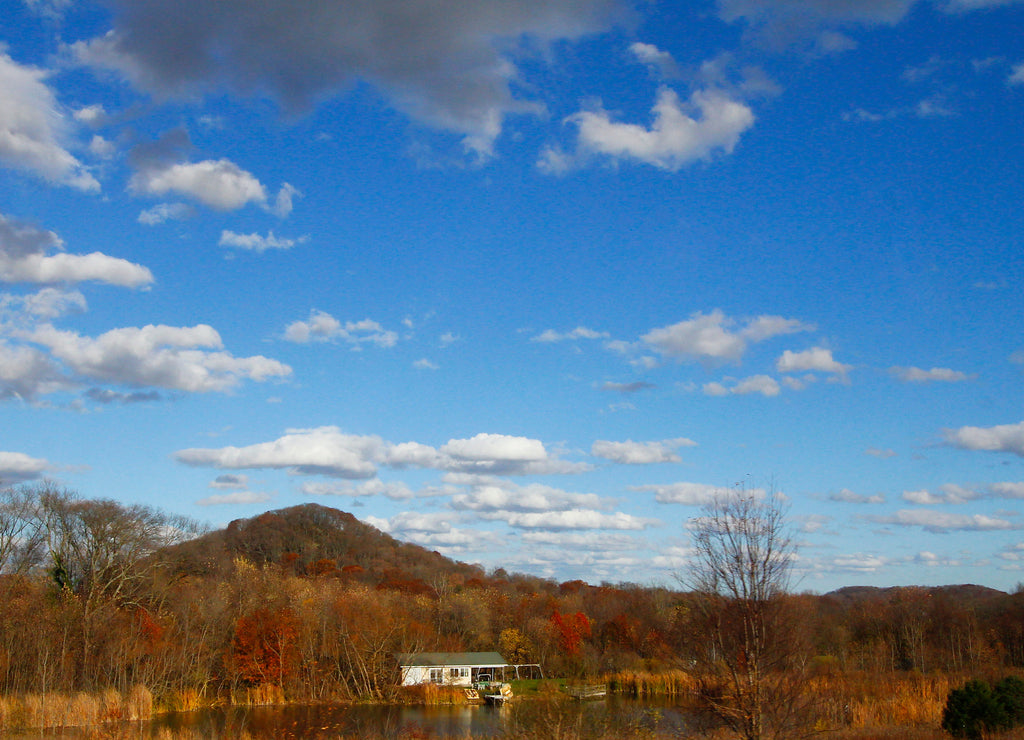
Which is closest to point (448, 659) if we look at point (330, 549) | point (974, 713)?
point (974, 713)

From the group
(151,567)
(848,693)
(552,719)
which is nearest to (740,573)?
(552,719)

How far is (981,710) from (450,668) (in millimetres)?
38928

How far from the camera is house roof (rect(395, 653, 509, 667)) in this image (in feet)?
164

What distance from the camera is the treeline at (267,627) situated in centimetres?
4034

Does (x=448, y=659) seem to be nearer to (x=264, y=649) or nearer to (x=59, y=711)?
(x=264, y=649)

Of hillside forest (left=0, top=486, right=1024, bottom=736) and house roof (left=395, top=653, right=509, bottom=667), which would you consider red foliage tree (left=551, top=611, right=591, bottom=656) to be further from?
house roof (left=395, top=653, right=509, bottom=667)

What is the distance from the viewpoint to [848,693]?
30672 mm

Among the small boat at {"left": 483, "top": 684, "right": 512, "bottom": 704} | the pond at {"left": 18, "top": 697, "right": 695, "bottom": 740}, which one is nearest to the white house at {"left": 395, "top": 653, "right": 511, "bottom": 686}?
the small boat at {"left": 483, "top": 684, "right": 512, "bottom": 704}

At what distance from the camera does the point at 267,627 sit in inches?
1897

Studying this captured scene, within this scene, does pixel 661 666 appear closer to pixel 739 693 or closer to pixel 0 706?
pixel 0 706

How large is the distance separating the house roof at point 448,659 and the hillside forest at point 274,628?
818mm

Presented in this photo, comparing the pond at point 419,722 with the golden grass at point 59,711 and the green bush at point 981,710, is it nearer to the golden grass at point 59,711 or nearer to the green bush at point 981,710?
the golden grass at point 59,711

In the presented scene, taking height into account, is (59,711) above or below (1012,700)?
below

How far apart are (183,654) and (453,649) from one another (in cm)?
2561
